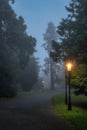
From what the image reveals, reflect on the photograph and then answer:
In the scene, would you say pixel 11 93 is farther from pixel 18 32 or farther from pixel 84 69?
pixel 84 69

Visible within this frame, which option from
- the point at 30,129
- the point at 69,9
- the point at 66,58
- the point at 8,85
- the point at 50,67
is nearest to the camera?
the point at 30,129

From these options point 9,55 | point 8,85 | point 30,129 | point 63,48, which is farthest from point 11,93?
point 30,129

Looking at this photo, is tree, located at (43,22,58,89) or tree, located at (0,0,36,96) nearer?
tree, located at (0,0,36,96)

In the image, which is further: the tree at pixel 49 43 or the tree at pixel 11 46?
the tree at pixel 49 43

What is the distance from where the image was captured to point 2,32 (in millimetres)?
51344

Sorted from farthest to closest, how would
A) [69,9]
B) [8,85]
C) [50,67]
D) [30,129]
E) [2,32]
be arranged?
[50,67] → [2,32] → [8,85] → [69,9] → [30,129]

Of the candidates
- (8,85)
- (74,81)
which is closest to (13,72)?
(8,85)

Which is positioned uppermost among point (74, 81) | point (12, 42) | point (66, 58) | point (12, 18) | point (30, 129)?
point (12, 18)

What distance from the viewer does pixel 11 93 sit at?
48406mm

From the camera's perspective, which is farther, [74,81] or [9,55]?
[9,55]

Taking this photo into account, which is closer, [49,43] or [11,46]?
[11,46]

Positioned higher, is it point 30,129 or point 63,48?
point 63,48

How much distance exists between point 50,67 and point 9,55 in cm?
5462

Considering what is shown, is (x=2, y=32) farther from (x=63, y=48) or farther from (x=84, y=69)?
(x=84, y=69)
